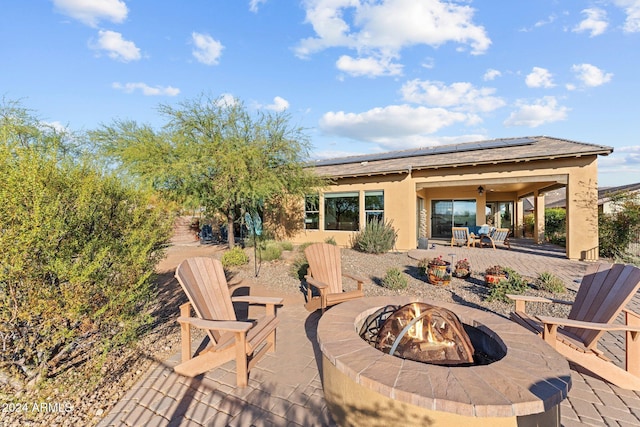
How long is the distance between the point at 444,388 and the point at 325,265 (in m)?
3.18

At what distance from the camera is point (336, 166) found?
1363cm

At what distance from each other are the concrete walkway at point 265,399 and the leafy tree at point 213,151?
5444mm

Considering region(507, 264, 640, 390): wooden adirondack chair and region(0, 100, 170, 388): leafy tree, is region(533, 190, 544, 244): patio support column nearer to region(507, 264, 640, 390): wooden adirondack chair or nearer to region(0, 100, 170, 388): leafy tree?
region(507, 264, 640, 390): wooden adirondack chair

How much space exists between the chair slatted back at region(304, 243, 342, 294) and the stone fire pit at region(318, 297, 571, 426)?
2331 millimetres

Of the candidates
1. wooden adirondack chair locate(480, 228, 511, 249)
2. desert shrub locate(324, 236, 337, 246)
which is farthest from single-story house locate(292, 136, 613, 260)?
wooden adirondack chair locate(480, 228, 511, 249)

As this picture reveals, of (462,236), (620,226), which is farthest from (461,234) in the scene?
(620,226)

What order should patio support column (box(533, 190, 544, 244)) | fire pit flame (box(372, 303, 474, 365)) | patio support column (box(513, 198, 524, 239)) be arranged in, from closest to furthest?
fire pit flame (box(372, 303, 474, 365))
patio support column (box(533, 190, 544, 244))
patio support column (box(513, 198, 524, 239))

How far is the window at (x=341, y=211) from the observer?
36.8ft

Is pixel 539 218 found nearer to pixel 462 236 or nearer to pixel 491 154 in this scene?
pixel 462 236

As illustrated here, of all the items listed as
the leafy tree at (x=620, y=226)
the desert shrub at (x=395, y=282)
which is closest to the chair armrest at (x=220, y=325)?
the desert shrub at (x=395, y=282)

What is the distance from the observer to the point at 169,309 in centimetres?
443

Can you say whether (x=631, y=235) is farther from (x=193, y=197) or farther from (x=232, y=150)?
(x=193, y=197)

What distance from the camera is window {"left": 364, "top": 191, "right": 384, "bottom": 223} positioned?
1070 centimetres

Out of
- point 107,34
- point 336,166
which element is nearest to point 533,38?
point 336,166
